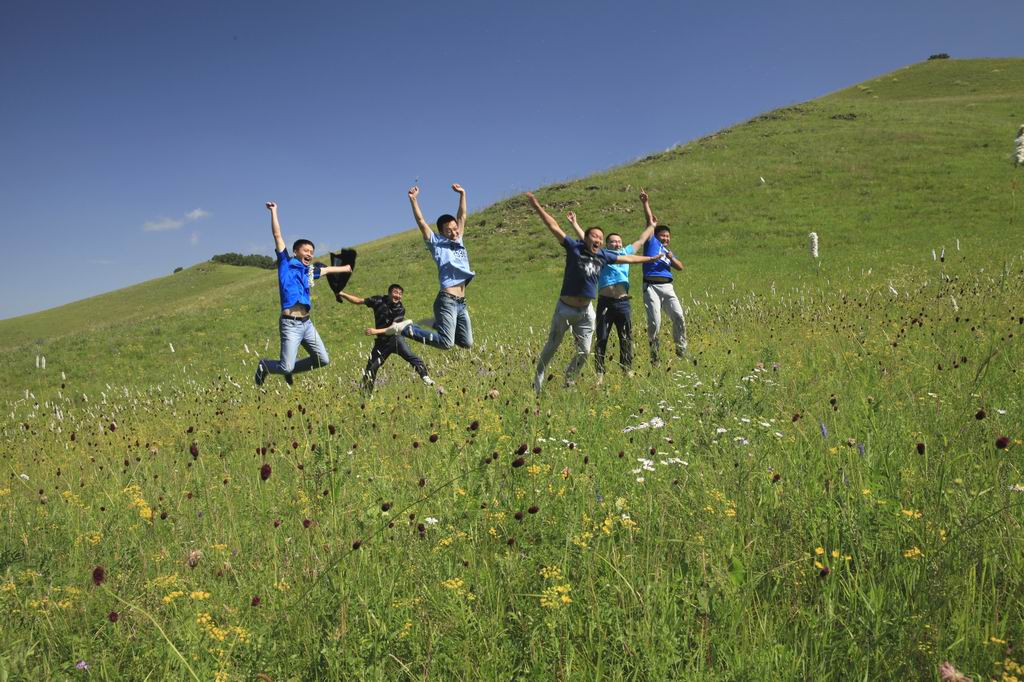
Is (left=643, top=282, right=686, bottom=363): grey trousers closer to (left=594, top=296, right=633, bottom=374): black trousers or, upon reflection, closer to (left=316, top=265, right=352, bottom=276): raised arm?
(left=594, top=296, right=633, bottom=374): black trousers

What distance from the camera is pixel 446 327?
8.37 metres

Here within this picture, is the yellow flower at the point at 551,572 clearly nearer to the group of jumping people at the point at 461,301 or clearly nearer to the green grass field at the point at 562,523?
the green grass field at the point at 562,523

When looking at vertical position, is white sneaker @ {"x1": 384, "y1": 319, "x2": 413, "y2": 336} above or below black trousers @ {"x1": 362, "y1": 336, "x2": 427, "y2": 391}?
above

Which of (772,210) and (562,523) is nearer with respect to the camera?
(562,523)

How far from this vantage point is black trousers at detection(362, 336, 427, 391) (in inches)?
330

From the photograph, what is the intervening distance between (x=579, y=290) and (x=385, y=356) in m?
3.29

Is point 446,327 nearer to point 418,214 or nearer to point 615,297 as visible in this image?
point 418,214

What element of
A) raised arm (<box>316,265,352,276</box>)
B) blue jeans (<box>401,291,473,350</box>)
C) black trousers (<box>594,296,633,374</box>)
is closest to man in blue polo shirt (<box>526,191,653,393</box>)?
black trousers (<box>594,296,633,374</box>)

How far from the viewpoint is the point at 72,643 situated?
7.55 ft

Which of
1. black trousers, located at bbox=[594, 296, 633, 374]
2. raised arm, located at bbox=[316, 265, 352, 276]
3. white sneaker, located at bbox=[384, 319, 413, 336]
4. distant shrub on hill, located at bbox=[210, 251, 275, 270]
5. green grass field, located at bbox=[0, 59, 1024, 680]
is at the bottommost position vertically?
green grass field, located at bbox=[0, 59, 1024, 680]

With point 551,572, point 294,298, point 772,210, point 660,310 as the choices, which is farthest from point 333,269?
point 772,210

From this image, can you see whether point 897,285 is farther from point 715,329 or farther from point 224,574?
point 224,574

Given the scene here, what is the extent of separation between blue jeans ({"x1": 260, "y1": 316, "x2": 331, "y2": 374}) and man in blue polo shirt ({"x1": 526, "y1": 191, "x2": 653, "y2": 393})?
12.3 ft

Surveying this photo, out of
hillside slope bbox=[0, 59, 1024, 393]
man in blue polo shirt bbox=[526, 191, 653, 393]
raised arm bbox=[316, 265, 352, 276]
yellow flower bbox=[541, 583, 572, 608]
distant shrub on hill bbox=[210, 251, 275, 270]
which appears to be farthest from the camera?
distant shrub on hill bbox=[210, 251, 275, 270]
